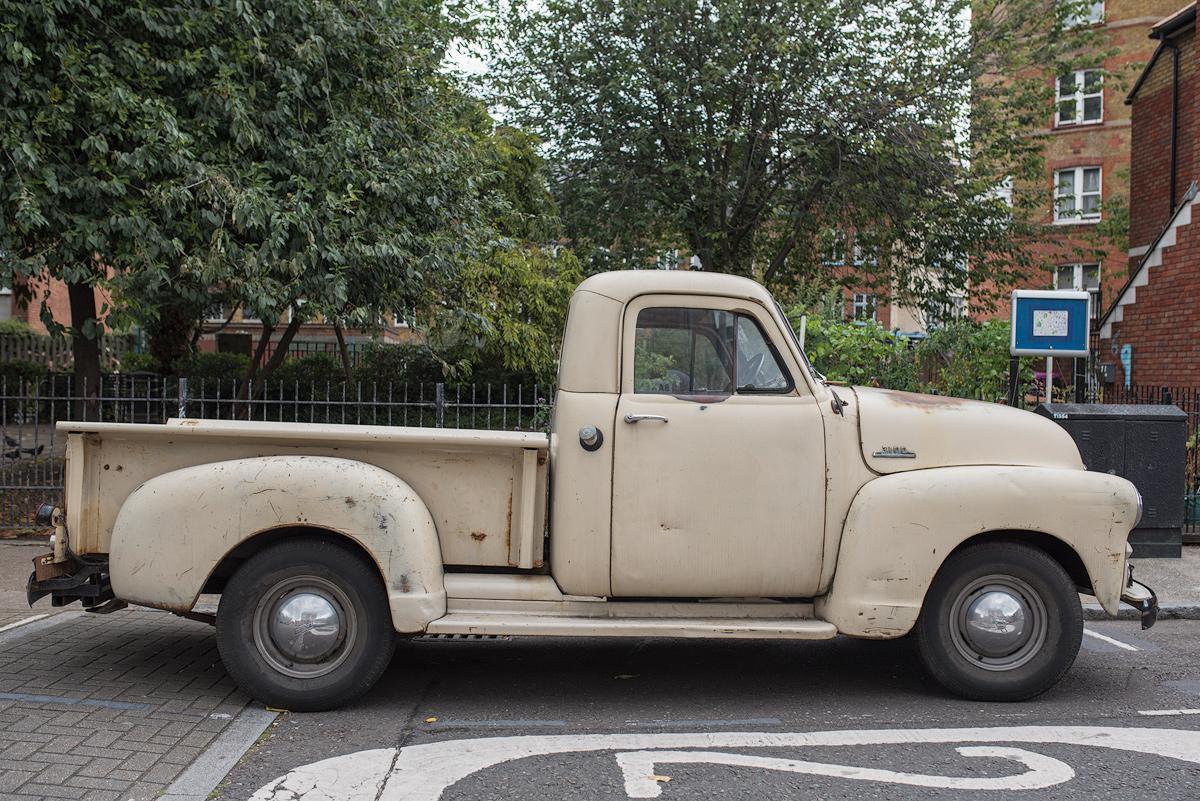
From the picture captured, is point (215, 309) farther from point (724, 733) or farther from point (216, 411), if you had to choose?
point (724, 733)

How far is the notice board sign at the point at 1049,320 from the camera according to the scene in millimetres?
7422

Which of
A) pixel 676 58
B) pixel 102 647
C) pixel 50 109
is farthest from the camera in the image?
pixel 676 58

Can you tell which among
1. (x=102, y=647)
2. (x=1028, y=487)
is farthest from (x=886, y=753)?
(x=102, y=647)

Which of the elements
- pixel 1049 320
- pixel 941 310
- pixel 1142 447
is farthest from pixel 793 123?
pixel 1142 447

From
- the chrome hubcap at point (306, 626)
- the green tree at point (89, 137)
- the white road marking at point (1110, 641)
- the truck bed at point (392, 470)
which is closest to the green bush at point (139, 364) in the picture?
the green tree at point (89, 137)

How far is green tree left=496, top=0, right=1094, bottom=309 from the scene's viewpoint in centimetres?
1423

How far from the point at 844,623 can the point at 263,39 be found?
25.1 ft

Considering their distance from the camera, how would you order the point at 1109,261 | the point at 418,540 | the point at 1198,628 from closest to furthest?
the point at 418,540 → the point at 1198,628 → the point at 1109,261

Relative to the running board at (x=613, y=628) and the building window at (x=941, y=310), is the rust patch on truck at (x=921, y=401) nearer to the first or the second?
the running board at (x=613, y=628)

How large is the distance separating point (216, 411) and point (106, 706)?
249 inches

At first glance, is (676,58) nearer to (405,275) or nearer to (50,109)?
(405,275)

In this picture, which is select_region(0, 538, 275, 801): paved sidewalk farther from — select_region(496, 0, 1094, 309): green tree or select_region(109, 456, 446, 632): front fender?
select_region(496, 0, 1094, 309): green tree

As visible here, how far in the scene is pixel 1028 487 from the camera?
4246mm

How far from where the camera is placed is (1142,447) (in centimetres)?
656
